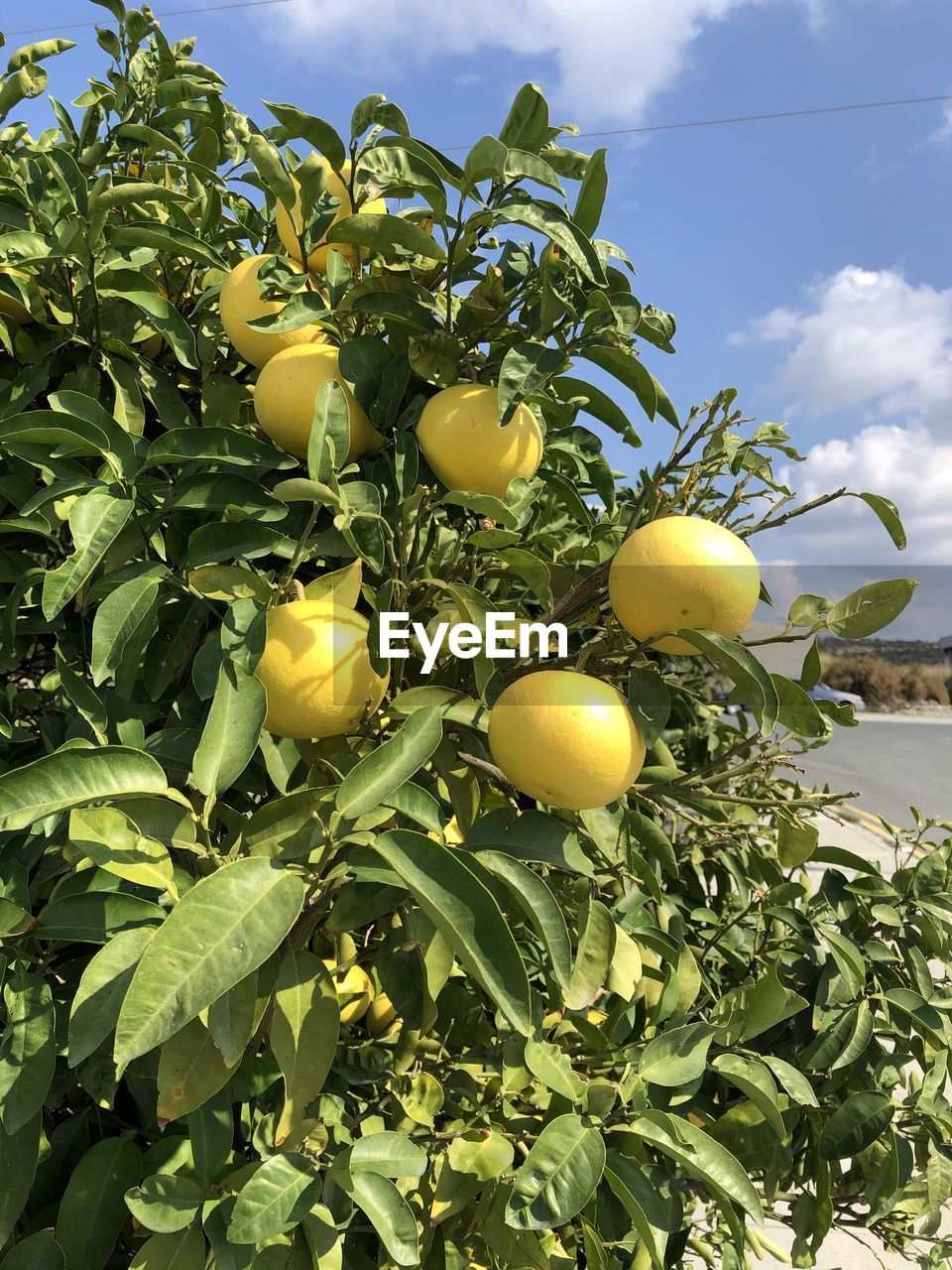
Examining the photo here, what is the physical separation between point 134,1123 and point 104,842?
452 millimetres

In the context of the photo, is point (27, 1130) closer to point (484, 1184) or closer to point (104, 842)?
point (104, 842)

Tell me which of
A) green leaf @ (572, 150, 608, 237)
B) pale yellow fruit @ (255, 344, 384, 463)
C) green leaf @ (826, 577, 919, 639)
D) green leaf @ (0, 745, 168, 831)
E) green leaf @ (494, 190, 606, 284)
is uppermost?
green leaf @ (572, 150, 608, 237)

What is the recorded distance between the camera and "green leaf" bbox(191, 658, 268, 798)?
2.03ft

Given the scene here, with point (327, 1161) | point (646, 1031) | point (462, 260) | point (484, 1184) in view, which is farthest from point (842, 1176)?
point (462, 260)

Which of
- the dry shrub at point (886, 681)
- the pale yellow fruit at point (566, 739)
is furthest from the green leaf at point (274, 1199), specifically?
the dry shrub at point (886, 681)

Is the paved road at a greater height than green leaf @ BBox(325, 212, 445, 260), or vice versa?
green leaf @ BBox(325, 212, 445, 260)

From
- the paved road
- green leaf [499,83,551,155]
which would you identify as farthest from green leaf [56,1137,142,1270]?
the paved road

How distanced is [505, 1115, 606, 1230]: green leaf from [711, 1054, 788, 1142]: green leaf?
0.18m

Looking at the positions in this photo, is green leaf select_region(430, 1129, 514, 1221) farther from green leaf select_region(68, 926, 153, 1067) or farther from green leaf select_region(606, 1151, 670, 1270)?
green leaf select_region(68, 926, 153, 1067)

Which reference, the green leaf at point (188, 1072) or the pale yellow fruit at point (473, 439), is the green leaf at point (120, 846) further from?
the pale yellow fruit at point (473, 439)

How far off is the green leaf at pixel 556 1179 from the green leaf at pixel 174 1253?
0.80 feet

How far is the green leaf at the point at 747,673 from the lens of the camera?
24.3 inches

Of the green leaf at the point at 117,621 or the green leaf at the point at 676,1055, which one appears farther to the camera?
the green leaf at the point at 676,1055

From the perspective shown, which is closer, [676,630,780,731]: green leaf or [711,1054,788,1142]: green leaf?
[676,630,780,731]: green leaf
